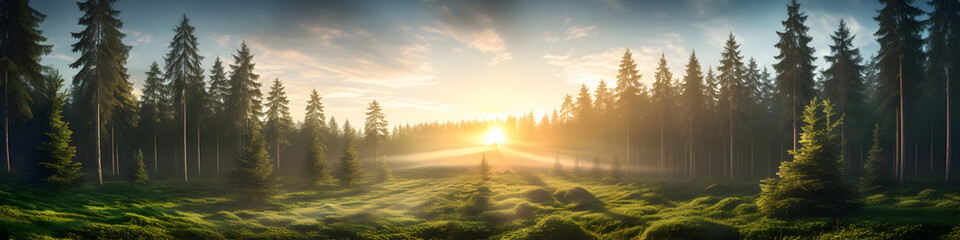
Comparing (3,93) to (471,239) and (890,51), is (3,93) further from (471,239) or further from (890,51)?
(890,51)

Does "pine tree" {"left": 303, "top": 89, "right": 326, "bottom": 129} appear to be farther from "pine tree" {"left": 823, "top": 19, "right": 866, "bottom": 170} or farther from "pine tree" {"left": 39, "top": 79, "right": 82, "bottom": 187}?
"pine tree" {"left": 823, "top": 19, "right": 866, "bottom": 170}

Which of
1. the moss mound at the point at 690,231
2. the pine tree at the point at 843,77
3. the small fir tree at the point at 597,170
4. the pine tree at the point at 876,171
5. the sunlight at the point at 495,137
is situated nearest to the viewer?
the moss mound at the point at 690,231

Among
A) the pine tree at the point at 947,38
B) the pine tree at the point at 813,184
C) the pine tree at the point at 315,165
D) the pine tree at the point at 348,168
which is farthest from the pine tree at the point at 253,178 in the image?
the pine tree at the point at 947,38

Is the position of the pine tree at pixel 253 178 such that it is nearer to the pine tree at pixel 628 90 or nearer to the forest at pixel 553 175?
the forest at pixel 553 175

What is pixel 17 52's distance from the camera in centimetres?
2655

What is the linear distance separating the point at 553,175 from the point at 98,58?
188 feet

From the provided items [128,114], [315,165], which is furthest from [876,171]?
[128,114]

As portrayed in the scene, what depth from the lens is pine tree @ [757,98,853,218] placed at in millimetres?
16484

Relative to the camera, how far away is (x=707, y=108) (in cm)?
4694

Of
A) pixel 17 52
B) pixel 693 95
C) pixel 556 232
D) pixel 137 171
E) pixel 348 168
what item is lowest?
pixel 556 232

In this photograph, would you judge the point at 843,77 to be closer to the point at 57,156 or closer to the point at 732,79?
the point at 732,79

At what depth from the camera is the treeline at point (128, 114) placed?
26188 mm

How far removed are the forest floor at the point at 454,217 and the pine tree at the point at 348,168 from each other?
323 inches

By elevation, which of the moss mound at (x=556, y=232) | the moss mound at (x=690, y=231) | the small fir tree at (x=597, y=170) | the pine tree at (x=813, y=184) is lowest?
the small fir tree at (x=597, y=170)
